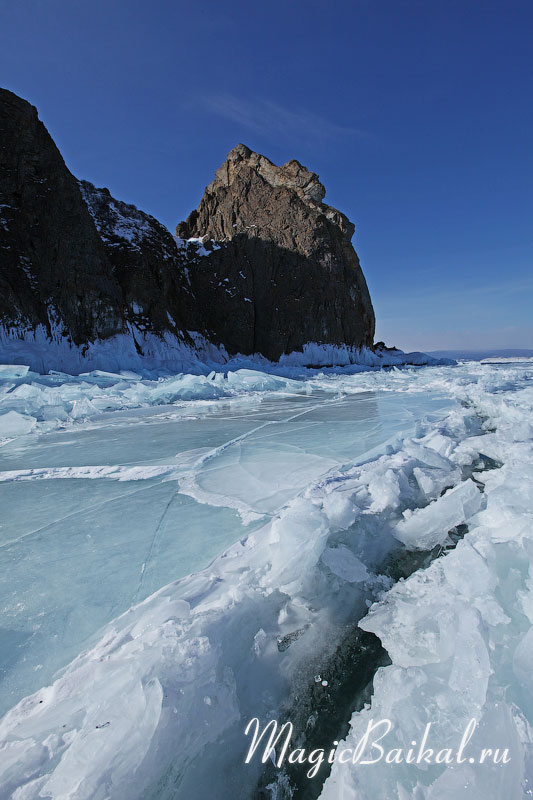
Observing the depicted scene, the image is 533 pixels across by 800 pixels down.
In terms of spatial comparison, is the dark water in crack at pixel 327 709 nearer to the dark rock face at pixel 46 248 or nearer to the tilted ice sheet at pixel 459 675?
the tilted ice sheet at pixel 459 675

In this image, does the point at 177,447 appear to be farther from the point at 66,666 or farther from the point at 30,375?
the point at 30,375

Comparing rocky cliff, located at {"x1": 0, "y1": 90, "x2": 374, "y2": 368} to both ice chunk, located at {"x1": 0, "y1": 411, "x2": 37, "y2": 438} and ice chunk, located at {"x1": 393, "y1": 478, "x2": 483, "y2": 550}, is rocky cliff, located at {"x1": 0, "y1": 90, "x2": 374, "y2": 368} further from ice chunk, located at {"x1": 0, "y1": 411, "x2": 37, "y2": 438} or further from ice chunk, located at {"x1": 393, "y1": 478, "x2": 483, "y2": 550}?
ice chunk, located at {"x1": 393, "y1": 478, "x2": 483, "y2": 550}

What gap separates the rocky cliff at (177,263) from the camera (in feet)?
54.3

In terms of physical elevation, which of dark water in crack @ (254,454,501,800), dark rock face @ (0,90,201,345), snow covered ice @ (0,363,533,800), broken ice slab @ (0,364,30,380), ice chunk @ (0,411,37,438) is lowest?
ice chunk @ (0,411,37,438)

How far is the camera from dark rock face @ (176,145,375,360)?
95.0 feet

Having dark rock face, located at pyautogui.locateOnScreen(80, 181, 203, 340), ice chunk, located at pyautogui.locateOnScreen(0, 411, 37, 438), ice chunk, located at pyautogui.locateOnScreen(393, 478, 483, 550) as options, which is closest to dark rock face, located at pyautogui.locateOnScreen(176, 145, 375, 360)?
dark rock face, located at pyautogui.locateOnScreen(80, 181, 203, 340)

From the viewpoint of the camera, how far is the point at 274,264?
30.4 metres

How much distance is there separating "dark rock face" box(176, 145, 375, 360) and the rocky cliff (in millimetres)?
91

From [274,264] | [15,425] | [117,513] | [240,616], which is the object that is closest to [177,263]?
[274,264]

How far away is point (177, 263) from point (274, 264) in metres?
8.02

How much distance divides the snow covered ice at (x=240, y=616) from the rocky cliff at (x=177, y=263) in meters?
16.1


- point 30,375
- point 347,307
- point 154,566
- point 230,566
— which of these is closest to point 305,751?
point 230,566

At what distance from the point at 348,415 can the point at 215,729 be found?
467 centimetres

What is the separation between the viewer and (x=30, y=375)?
31.4 ft
